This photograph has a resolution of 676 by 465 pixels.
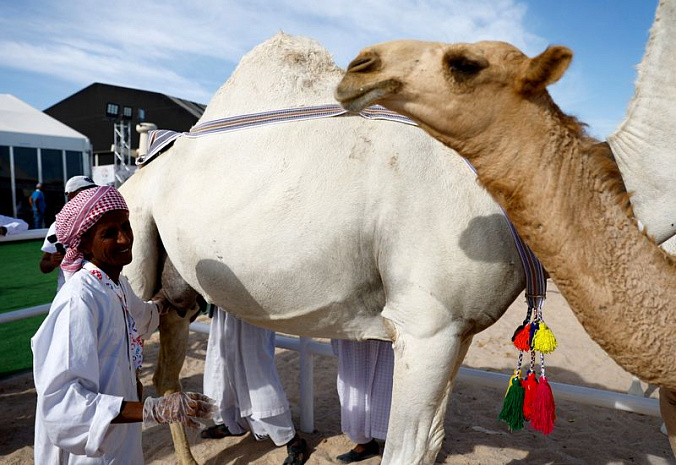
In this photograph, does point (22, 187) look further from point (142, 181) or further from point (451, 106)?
point (451, 106)

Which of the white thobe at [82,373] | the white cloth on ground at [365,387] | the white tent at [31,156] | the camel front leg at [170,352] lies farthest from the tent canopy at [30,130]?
the white thobe at [82,373]

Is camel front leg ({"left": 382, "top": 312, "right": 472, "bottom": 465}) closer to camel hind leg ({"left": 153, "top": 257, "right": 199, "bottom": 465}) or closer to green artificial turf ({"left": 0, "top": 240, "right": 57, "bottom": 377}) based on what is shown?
camel hind leg ({"left": 153, "top": 257, "right": 199, "bottom": 465})

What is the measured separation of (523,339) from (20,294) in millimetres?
7942

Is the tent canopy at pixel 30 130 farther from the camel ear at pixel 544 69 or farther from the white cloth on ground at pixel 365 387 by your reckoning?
the camel ear at pixel 544 69

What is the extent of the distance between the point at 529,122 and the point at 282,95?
137cm

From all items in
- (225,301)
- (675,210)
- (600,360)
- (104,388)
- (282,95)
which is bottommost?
(600,360)

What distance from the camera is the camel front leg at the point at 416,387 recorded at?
1.82 m

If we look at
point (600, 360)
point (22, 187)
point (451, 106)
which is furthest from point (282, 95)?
point (22, 187)

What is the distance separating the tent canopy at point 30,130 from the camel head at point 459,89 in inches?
531

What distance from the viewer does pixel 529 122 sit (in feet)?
3.97

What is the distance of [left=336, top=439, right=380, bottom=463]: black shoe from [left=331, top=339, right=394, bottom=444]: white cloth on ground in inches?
3.0

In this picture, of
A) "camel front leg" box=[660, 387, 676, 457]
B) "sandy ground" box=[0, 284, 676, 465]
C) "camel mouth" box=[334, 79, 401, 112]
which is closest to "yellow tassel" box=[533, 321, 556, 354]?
"camel front leg" box=[660, 387, 676, 457]

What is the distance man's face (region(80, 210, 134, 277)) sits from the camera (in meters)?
1.69

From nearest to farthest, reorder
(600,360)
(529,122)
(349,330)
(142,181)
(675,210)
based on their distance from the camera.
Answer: (529,122) < (675,210) < (349,330) < (142,181) < (600,360)
